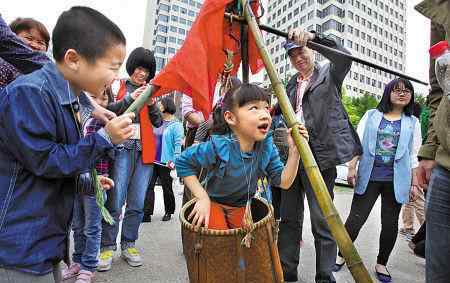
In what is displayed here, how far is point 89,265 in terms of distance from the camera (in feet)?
9.24

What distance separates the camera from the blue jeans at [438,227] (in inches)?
70.9

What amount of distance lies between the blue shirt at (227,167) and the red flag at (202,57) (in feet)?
0.84

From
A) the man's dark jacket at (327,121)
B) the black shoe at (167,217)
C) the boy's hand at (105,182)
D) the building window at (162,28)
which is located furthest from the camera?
the building window at (162,28)

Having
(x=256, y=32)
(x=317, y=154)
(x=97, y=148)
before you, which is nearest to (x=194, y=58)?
(x=256, y=32)

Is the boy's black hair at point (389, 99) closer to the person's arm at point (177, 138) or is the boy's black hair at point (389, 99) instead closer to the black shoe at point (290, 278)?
the black shoe at point (290, 278)

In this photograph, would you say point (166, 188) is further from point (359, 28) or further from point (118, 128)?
point (359, 28)

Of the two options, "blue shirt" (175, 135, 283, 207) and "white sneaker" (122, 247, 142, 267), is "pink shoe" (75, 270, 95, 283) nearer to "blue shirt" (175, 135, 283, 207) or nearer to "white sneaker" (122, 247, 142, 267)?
"white sneaker" (122, 247, 142, 267)

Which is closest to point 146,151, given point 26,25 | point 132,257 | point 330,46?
point 132,257

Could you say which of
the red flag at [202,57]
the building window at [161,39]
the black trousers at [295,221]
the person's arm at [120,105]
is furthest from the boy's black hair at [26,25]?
the building window at [161,39]

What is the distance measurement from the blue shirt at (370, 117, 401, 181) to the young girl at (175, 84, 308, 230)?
5.83ft

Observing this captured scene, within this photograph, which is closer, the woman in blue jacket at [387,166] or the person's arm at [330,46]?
the person's arm at [330,46]

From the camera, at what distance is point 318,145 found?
2.97 m

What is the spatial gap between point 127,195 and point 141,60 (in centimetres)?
131

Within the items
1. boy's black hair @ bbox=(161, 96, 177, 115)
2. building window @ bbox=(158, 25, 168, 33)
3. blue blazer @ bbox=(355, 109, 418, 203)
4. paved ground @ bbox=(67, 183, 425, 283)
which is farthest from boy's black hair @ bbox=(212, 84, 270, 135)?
building window @ bbox=(158, 25, 168, 33)
